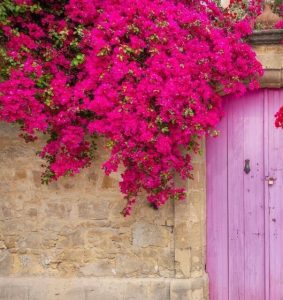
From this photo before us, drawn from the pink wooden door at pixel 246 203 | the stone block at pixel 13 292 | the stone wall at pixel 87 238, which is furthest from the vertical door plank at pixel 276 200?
the stone block at pixel 13 292

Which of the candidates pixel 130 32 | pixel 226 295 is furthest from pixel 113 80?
pixel 226 295

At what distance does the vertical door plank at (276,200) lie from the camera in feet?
14.9

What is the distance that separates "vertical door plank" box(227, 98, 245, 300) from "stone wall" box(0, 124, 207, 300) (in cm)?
31

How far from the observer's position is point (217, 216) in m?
4.68

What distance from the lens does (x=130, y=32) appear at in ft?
12.9

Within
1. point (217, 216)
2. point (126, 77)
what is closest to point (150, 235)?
point (217, 216)

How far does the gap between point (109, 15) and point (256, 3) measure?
1440 mm

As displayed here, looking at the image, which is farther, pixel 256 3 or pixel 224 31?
pixel 256 3

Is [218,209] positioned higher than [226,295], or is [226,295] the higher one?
[218,209]

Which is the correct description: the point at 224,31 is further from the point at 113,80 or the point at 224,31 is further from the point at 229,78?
the point at 113,80

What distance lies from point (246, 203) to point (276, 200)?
273 mm

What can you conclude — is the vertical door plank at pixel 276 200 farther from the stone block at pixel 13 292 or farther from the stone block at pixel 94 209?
the stone block at pixel 13 292

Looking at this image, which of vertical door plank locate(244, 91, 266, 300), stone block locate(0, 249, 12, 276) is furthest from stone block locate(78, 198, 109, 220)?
vertical door plank locate(244, 91, 266, 300)

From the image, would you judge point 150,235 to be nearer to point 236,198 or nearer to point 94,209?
point 94,209
